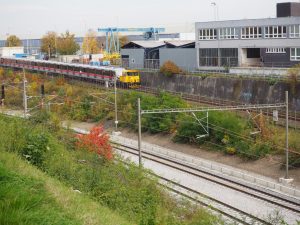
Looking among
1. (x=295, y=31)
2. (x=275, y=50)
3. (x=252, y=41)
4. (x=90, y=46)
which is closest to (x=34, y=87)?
(x=252, y=41)

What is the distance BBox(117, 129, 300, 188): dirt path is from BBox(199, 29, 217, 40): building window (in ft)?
52.0

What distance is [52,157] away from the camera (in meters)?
17.3

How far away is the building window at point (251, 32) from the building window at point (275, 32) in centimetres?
89

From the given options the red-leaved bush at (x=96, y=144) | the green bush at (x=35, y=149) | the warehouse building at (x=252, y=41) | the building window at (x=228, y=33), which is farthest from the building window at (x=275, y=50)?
the green bush at (x=35, y=149)

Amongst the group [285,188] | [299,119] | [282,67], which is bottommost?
[285,188]

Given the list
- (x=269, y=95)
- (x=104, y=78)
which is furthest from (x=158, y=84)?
(x=269, y=95)

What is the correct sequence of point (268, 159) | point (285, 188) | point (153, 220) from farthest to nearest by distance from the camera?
point (268, 159)
point (285, 188)
point (153, 220)

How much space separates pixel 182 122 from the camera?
112ft

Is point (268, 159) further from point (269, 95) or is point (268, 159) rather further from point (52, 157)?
point (52, 157)

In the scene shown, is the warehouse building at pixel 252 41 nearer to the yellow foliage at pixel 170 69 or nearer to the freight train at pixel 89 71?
the yellow foliage at pixel 170 69

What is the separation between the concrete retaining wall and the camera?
34.8 m

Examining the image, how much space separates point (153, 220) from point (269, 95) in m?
23.5

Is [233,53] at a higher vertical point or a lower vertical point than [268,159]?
higher

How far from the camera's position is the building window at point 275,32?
42.3 meters
